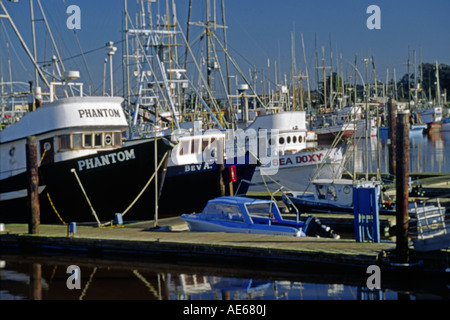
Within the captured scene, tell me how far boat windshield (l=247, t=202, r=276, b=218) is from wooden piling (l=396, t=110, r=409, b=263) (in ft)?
18.6

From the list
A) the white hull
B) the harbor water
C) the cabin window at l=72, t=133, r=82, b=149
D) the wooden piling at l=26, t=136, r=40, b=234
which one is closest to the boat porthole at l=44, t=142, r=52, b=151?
the cabin window at l=72, t=133, r=82, b=149

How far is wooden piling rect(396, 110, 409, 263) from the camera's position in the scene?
57.2 ft

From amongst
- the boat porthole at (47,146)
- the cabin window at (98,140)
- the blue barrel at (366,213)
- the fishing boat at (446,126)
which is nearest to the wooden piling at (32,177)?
the boat porthole at (47,146)

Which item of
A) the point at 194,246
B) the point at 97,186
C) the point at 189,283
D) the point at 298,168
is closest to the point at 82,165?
the point at 97,186

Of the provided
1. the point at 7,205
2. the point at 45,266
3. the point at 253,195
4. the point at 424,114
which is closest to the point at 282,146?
the point at 253,195

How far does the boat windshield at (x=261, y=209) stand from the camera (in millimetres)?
22466

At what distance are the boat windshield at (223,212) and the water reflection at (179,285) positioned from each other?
295 cm

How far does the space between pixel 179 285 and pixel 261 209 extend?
5456mm

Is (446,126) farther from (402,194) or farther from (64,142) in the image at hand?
(402,194)

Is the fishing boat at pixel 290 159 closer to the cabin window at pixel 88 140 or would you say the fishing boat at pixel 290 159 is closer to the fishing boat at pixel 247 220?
the cabin window at pixel 88 140

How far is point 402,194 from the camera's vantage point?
17609mm

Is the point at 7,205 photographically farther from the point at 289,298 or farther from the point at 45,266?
the point at 289,298

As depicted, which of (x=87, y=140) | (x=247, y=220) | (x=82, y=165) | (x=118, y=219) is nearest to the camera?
(x=247, y=220)

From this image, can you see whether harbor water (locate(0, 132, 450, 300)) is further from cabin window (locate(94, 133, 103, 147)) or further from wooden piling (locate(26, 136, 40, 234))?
cabin window (locate(94, 133, 103, 147))
